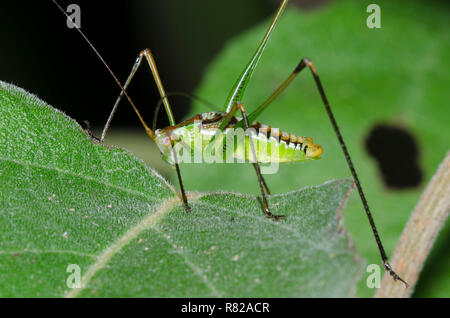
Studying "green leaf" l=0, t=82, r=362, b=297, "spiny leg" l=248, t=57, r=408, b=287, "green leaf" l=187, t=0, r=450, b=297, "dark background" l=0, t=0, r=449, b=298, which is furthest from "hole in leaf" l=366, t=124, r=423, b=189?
"green leaf" l=0, t=82, r=362, b=297

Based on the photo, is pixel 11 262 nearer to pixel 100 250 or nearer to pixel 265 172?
pixel 100 250

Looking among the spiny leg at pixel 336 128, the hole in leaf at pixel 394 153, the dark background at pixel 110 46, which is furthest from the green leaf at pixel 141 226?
the dark background at pixel 110 46

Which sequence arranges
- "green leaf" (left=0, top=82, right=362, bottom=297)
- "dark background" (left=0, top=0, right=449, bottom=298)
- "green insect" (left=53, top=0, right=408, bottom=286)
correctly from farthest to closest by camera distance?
"dark background" (left=0, top=0, right=449, bottom=298), "green insect" (left=53, top=0, right=408, bottom=286), "green leaf" (left=0, top=82, right=362, bottom=297)

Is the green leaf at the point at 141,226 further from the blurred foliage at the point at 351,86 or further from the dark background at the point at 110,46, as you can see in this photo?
the dark background at the point at 110,46

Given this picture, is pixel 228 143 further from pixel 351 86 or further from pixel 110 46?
pixel 110 46

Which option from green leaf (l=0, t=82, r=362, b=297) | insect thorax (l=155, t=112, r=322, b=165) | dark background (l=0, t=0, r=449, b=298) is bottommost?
green leaf (l=0, t=82, r=362, b=297)

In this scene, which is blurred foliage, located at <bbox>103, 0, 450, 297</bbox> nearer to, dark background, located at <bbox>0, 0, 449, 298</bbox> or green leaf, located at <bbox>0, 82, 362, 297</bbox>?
dark background, located at <bbox>0, 0, 449, 298</bbox>

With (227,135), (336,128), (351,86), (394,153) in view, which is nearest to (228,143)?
(227,135)
